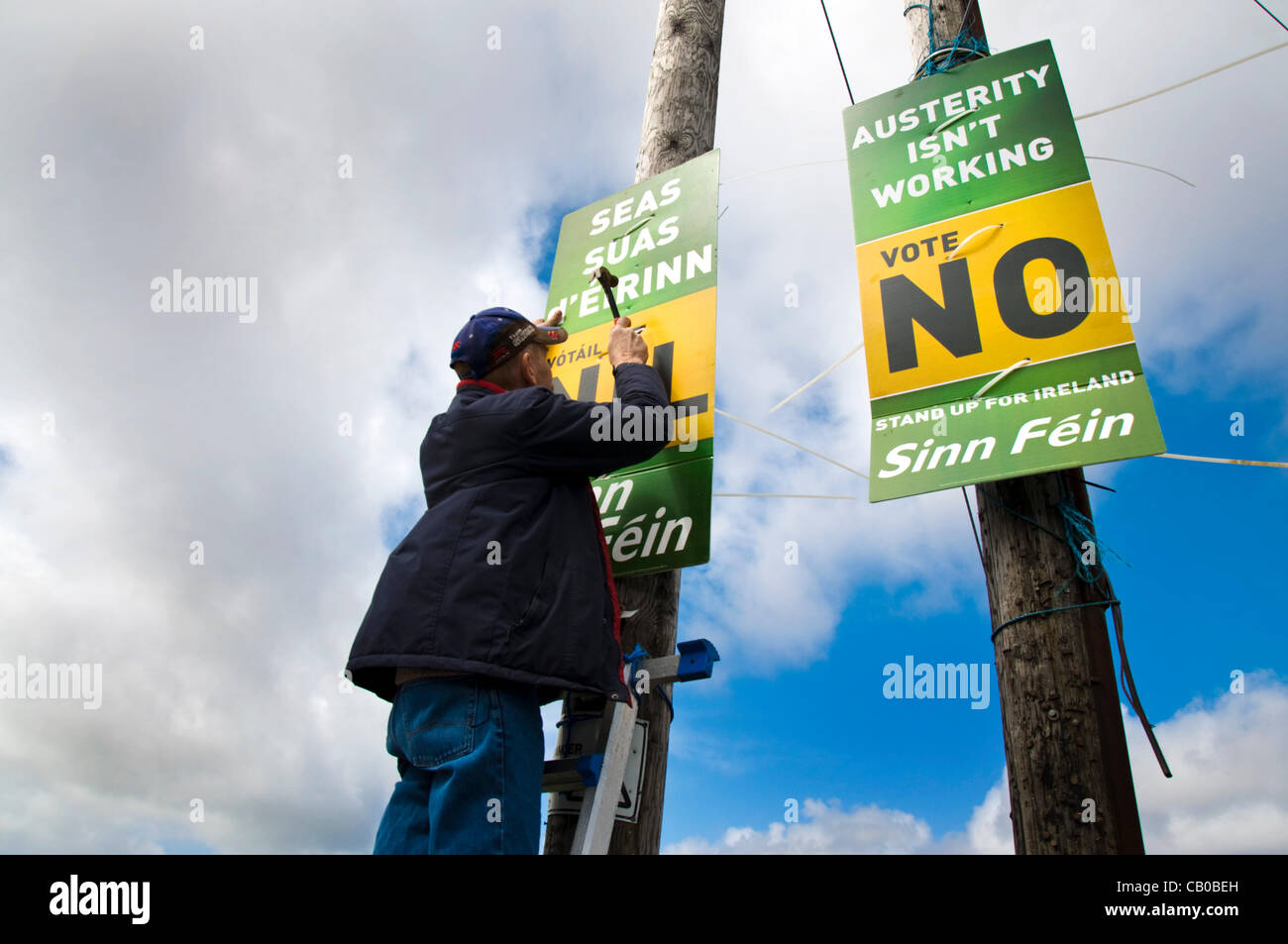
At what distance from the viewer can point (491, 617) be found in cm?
192

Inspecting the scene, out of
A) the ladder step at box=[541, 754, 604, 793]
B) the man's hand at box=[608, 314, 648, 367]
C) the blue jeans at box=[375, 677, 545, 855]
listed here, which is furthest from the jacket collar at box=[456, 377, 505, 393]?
the ladder step at box=[541, 754, 604, 793]

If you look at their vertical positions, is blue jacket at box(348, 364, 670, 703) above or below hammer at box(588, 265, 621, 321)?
below

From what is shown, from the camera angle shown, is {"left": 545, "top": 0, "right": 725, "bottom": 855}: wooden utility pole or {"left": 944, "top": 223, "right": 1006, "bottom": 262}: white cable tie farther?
{"left": 944, "top": 223, "right": 1006, "bottom": 262}: white cable tie

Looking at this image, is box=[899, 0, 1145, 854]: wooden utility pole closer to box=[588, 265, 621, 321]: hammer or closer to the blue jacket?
the blue jacket

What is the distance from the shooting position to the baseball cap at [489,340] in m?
2.52

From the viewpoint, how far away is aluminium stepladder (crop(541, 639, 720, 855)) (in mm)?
2160

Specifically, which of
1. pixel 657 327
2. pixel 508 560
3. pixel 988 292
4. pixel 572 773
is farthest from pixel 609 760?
pixel 988 292

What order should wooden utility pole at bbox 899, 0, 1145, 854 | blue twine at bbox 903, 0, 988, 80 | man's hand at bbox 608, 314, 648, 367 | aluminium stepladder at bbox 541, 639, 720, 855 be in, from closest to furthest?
1. aluminium stepladder at bbox 541, 639, 720, 855
2. wooden utility pole at bbox 899, 0, 1145, 854
3. man's hand at bbox 608, 314, 648, 367
4. blue twine at bbox 903, 0, 988, 80

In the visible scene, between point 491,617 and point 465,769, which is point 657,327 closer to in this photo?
point 491,617

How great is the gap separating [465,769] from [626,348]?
1.60 meters

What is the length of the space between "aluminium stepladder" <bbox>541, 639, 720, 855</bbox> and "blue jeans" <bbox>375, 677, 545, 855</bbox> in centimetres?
32

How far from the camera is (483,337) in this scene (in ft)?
8.30

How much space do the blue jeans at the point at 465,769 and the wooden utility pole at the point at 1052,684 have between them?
154 cm
